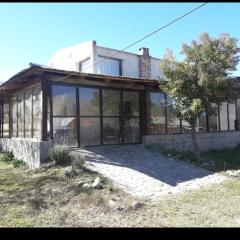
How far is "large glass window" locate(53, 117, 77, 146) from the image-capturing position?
14023 millimetres

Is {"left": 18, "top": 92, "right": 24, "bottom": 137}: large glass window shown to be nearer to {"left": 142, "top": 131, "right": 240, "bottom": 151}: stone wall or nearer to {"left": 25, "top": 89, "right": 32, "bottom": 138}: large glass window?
{"left": 25, "top": 89, "right": 32, "bottom": 138}: large glass window

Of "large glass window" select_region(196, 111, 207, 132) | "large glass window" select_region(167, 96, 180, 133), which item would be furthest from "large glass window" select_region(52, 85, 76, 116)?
"large glass window" select_region(196, 111, 207, 132)

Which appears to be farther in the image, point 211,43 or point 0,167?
point 211,43

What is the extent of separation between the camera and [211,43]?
14.8 metres

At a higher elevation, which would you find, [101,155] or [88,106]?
[88,106]

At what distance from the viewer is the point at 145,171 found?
39.8 ft

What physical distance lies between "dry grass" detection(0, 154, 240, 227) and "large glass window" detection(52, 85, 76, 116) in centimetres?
399

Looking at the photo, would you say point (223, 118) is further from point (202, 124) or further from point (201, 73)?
point (201, 73)

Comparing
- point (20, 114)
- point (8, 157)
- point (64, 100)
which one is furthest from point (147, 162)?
point (20, 114)

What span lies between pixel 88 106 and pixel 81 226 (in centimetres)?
871
